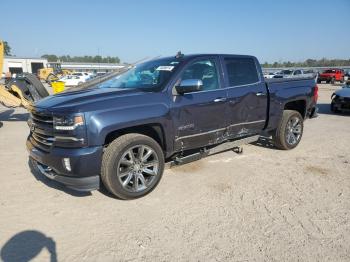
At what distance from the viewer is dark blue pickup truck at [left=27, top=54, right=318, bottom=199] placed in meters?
3.74

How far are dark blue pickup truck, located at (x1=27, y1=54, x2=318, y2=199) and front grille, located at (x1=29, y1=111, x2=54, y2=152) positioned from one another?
0.04ft

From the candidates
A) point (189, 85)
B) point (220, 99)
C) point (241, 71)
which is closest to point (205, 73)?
point (220, 99)

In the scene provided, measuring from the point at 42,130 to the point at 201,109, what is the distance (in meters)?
2.23

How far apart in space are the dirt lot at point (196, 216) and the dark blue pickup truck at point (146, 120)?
387mm

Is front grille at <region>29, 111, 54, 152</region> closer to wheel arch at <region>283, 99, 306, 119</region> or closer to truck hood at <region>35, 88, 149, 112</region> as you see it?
truck hood at <region>35, 88, 149, 112</region>

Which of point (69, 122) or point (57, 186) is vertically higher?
point (69, 122)

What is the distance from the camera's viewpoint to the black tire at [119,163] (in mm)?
3855

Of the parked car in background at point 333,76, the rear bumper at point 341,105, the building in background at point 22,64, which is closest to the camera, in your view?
the rear bumper at point 341,105

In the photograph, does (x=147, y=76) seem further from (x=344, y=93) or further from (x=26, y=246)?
(x=344, y=93)

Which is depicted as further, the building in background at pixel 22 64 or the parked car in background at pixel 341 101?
the building in background at pixel 22 64

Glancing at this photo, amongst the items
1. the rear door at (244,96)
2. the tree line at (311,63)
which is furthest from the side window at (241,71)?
the tree line at (311,63)

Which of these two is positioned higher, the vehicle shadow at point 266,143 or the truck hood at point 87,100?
the truck hood at point 87,100

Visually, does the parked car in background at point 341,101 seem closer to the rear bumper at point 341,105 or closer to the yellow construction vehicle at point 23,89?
the rear bumper at point 341,105

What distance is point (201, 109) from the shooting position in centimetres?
469
